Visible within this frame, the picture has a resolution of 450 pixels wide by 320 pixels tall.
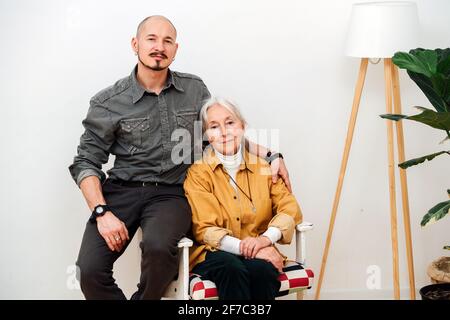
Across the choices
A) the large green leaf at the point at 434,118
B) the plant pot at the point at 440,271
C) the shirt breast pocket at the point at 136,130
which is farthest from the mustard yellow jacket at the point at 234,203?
the plant pot at the point at 440,271

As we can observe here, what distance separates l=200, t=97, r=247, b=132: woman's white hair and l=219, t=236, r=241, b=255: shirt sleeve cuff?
499mm

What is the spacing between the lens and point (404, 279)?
3.96 m

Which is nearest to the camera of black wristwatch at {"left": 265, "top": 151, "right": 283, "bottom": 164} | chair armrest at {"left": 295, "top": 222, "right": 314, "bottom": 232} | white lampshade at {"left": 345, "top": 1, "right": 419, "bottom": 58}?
chair armrest at {"left": 295, "top": 222, "right": 314, "bottom": 232}

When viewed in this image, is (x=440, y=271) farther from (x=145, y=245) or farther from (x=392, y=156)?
(x=145, y=245)

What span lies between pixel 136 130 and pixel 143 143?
63mm

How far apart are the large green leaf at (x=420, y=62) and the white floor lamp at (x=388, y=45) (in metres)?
0.28

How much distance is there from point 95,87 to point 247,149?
2.70 feet

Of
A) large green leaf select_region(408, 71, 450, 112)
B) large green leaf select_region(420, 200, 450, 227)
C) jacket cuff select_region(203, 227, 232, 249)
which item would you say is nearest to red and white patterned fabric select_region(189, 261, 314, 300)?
jacket cuff select_region(203, 227, 232, 249)

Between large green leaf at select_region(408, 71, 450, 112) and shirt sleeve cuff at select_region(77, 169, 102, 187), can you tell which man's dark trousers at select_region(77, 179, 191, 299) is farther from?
large green leaf at select_region(408, 71, 450, 112)

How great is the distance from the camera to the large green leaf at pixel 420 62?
3020mm

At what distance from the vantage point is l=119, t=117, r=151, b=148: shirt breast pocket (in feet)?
10.4

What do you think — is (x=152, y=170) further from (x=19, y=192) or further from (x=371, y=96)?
(x=371, y=96)

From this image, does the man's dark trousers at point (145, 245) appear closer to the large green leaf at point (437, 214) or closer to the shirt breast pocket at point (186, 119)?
the shirt breast pocket at point (186, 119)
